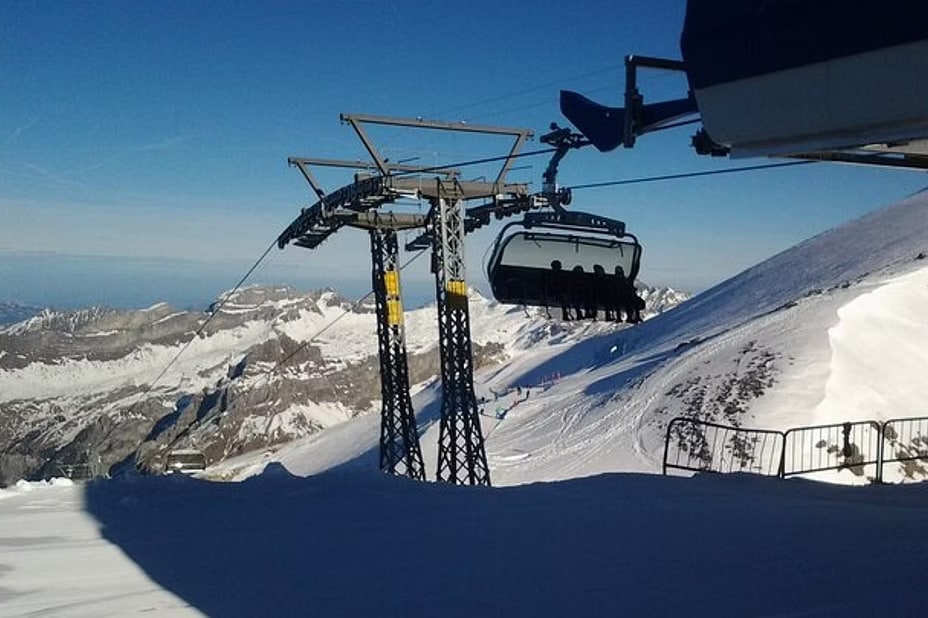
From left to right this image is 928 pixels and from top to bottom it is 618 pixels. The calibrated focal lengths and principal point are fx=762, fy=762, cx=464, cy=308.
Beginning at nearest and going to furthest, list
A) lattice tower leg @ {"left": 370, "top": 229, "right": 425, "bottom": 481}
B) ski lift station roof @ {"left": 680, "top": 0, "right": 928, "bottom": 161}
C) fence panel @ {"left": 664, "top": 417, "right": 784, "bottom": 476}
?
1. ski lift station roof @ {"left": 680, "top": 0, "right": 928, "bottom": 161}
2. lattice tower leg @ {"left": 370, "top": 229, "right": 425, "bottom": 481}
3. fence panel @ {"left": 664, "top": 417, "right": 784, "bottom": 476}

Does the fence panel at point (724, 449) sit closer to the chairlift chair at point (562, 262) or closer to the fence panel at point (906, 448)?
the fence panel at point (906, 448)

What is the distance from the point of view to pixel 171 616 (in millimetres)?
3832

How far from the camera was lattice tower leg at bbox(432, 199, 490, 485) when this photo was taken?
49.1 ft

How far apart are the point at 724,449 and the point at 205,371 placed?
127 meters

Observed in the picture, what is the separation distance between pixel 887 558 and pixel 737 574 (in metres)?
1.00

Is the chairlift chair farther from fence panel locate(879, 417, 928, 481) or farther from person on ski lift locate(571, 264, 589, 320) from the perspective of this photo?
fence panel locate(879, 417, 928, 481)

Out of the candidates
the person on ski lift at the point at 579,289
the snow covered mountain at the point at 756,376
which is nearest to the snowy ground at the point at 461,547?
the person on ski lift at the point at 579,289

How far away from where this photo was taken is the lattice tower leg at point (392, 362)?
17806mm

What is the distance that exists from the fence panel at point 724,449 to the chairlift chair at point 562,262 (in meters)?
12.2

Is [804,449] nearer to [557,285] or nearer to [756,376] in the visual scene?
[756,376]

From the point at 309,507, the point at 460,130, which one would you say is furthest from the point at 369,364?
the point at 309,507

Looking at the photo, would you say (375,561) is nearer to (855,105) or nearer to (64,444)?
(855,105)

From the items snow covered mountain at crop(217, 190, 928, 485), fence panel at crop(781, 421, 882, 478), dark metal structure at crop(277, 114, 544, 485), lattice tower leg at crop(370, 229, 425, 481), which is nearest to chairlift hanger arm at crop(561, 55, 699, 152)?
dark metal structure at crop(277, 114, 544, 485)

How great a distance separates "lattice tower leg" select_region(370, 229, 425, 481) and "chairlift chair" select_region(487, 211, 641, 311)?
7.99m
